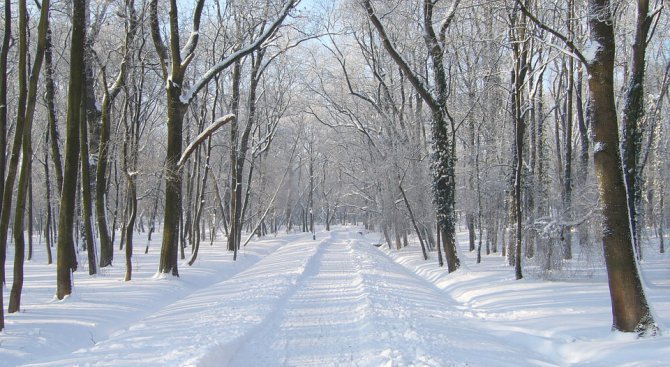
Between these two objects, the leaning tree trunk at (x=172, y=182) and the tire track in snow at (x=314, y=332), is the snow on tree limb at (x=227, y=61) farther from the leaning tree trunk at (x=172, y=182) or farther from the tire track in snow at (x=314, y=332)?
the tire track in snow at (x=314, y=332)

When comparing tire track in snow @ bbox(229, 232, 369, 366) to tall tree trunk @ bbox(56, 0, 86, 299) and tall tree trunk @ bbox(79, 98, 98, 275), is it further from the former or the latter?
tall tree trunk @ bbox(79, 98, 98, 275)

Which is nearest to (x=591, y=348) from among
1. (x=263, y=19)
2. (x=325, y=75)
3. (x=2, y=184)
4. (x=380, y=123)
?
(x=2, y=184)

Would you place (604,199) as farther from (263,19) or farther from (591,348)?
(263,19)

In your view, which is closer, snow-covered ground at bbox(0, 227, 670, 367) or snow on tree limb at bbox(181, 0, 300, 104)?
snow-covered ground at bbox(0, 227, 670, 367)

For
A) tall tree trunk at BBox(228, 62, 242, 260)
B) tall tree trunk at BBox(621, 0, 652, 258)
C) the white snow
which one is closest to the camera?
the white snow

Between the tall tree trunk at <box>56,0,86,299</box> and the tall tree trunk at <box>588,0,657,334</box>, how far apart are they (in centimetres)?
1035

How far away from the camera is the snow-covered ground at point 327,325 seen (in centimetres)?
619

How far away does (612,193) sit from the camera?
6.82 m

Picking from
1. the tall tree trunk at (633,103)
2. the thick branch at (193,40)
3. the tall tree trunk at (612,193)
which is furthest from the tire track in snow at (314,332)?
the thick branch at (193,40)

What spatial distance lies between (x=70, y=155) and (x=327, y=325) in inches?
280

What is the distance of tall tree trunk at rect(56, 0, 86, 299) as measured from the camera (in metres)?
10.2

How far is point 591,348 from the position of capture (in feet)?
20.8

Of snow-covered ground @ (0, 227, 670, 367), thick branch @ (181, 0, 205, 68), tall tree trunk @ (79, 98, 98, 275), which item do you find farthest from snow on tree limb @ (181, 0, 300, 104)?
snow-covered ground @ (0, 227, 670, 367)

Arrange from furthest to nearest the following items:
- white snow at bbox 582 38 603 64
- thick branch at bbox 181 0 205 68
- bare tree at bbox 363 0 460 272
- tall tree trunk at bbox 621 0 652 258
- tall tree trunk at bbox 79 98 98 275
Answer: bare tree at bbox 363 0 460 272 → thick branch at bbox 181 0 205 68 → tall tree trunk at bbox 79 98 98 275 → tall tree trunk at bbox 621 0 652 258 → white snow at bbox 582 38 603 64
